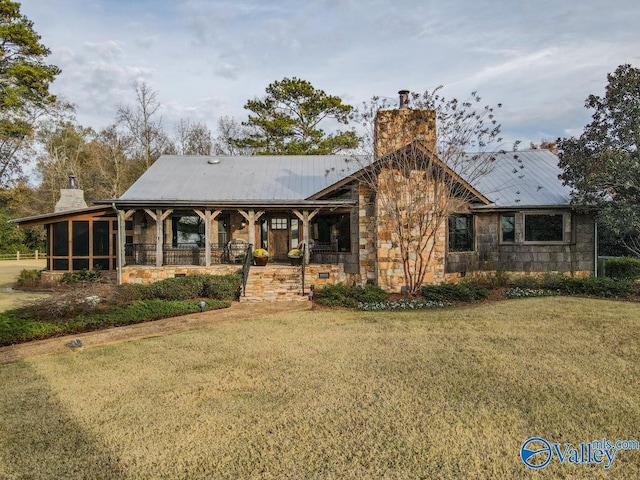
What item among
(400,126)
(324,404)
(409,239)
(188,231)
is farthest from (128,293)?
(400,126)

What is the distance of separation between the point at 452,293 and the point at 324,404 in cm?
766

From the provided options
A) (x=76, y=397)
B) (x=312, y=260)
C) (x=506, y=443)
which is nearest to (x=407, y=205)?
(x=312, y=260)

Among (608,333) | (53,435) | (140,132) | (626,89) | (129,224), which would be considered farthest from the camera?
(140,132)

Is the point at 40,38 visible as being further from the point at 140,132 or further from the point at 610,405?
the point at 610,405

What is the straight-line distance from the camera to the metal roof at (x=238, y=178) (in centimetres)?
1471

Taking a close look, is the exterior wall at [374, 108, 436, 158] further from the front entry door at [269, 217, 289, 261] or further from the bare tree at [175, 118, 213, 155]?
the bare tree at [175, 118, 213, 155]

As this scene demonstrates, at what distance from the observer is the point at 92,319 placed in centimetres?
869

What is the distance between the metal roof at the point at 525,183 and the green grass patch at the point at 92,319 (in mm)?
10558

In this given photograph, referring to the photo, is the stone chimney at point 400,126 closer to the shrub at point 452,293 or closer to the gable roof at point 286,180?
the gable roof at point 286,180

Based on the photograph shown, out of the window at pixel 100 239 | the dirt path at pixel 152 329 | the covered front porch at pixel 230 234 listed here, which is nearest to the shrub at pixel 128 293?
the dirt path at pixel 152 329

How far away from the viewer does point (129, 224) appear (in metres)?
16.3

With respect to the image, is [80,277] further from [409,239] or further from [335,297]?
[409,239]

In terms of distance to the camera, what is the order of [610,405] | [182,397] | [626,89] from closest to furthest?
1. [610,405]
2. [182,397]
3. [626,89]

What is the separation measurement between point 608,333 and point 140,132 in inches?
1239
